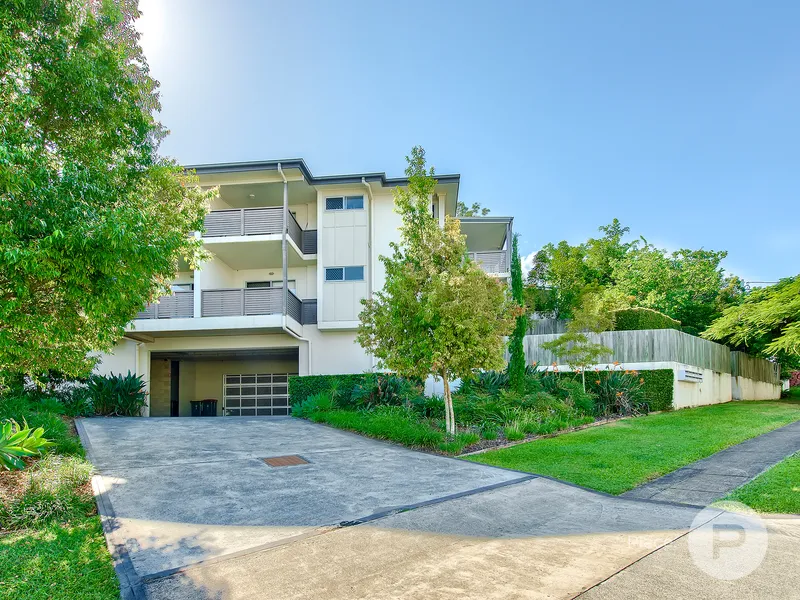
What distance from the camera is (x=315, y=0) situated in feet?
38.3

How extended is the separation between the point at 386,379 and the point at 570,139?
938 centimetres

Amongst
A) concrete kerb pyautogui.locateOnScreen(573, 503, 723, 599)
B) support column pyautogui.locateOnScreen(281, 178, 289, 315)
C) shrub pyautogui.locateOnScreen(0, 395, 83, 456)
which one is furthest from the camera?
support column pyautogui.locateOnScreen(281, 178, 289, 315)

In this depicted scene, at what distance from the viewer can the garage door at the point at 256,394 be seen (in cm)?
2139

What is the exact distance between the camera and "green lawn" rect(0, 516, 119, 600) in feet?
11.5

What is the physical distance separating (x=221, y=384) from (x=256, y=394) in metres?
1.72

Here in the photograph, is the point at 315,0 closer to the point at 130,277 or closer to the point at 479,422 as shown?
the point at 130,277

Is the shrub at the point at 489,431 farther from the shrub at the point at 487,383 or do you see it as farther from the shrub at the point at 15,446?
the shrub at the point at 15,446

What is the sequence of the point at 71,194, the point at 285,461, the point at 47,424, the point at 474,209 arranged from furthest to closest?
the point at 474,209 < the point at 47,424 < the point at 285,461 < the point at 71,194

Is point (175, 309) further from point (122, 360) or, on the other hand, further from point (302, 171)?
point (302, 171)

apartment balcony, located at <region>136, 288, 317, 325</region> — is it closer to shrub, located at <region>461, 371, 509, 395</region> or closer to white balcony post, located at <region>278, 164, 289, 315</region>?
white balcony post, located at <region>278, 164, 289, 315</region>

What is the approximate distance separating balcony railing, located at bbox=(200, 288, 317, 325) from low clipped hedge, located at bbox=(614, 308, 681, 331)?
1355 cm

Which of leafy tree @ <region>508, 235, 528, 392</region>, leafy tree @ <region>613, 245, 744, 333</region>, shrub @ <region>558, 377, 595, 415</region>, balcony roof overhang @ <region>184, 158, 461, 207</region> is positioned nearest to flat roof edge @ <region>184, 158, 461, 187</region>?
balcony roof overhang @ <region>184, 158, 461, 207</region>

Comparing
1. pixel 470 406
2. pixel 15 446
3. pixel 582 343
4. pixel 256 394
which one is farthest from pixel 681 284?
pixel 15 446

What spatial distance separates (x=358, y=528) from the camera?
16.3 ft
